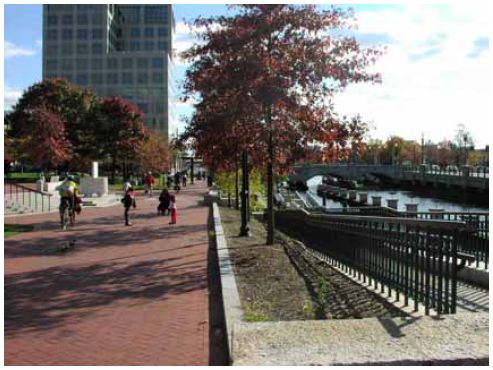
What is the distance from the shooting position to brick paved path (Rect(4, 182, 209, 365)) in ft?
19.8

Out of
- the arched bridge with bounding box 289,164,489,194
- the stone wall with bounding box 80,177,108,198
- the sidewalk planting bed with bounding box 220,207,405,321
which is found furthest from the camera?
the arched bridge with bounding box 289,164,489,194

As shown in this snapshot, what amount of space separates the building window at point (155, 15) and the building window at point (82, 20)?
16.6 meters

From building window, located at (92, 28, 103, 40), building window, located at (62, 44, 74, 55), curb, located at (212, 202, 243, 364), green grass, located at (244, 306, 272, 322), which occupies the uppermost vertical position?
building window, located at (92, 28, 103, 40)

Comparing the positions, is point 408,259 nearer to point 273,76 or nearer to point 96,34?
point 273,76

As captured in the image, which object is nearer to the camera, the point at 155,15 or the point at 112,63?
the point at 112,63

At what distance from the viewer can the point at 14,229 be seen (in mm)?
18344

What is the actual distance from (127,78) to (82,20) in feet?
56.1

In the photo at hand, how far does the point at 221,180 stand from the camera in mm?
28719

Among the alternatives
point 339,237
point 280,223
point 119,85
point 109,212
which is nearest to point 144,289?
point 339,237

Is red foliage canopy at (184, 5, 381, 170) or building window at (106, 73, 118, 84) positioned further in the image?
building window at (106, 73, 118, 84)

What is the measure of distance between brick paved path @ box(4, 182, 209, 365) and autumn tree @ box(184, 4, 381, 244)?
115 inches

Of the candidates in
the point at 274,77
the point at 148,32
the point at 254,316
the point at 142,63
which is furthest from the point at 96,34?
the point at 254,316

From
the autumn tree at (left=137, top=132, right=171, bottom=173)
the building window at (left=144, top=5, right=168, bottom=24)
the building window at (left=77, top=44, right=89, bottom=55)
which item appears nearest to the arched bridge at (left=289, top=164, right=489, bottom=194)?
the autumn tree at (left=137, top=132, right=171, bottom=173)

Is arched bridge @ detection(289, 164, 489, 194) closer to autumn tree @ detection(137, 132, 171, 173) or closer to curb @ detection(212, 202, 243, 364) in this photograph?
autumn tree @ detection(137, 132, 171, 173)
